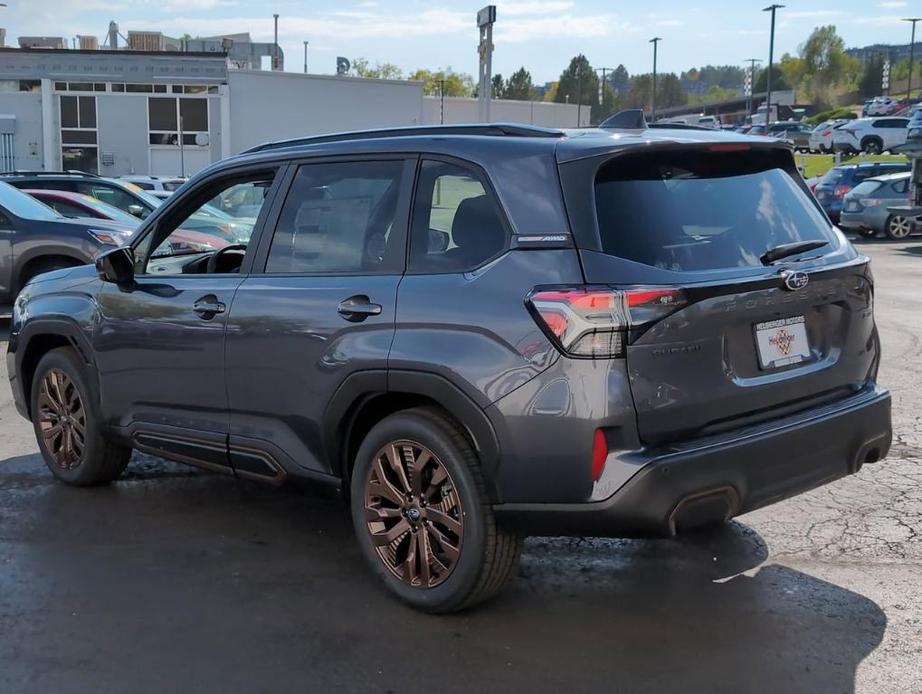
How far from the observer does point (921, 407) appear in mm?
7582

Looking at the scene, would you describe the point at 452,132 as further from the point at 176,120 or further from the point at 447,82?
the point at 447,82

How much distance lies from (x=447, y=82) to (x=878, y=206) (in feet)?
287

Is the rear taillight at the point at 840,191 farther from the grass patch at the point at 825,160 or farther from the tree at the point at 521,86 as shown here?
the tree at the point at 521,86

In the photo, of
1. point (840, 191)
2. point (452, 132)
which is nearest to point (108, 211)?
point (452, 132)

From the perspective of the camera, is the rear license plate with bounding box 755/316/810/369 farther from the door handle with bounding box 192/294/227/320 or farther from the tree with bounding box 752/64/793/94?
the tree with bounding box 752/64/793/94

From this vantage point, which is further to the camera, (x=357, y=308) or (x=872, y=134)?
(x=872, y=134)

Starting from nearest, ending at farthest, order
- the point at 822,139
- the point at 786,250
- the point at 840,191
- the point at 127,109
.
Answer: the point at 786,250 → the point at 840,191 → the point at 127,109 → the point at 822,139

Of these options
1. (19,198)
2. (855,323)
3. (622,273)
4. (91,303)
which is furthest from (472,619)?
(19,198)

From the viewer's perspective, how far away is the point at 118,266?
208 inches

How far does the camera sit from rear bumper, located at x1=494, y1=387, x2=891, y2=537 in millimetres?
3617

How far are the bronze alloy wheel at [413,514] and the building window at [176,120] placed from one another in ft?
138

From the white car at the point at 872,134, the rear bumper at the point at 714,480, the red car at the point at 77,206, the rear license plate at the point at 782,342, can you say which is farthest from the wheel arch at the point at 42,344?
the white car at the point at 872,134

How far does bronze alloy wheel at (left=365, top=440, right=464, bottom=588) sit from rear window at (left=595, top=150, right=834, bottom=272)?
1.09m

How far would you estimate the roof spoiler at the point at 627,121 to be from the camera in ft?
14.7
